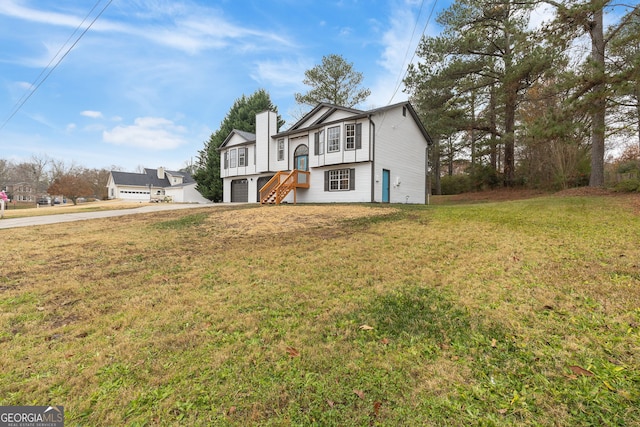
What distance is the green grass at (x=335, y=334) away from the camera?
1.98 metres

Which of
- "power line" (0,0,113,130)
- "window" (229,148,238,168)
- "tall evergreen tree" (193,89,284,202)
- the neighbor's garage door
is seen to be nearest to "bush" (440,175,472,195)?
"tall evergreen tree" (193,89,284,202)

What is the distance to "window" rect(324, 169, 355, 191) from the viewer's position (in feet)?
55.8

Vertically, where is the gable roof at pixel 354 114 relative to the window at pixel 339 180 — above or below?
above

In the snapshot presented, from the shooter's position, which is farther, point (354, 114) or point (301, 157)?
point (301, 157)

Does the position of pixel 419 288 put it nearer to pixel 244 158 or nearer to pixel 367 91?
pixel 244 158

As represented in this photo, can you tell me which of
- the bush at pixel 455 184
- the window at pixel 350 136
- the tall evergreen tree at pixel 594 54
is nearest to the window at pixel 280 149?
the window at pixel 350 136

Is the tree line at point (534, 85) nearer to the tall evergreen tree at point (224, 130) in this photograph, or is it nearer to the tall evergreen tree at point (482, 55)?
the tall evergreen tree at point (482, 55)

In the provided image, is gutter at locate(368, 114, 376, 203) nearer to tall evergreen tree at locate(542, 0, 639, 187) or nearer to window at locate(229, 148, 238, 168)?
tall evergreen tree at locate(542, 0, 639, 187)

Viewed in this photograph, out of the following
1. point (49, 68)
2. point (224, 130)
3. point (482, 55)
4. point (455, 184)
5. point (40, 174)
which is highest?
point (482, 55)

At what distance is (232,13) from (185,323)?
10.9 meters

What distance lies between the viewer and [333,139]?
56.6 ft

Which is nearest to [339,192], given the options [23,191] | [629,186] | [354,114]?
[354,114]

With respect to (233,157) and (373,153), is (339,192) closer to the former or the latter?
(373,153)

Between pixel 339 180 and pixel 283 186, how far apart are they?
363 centimetres
